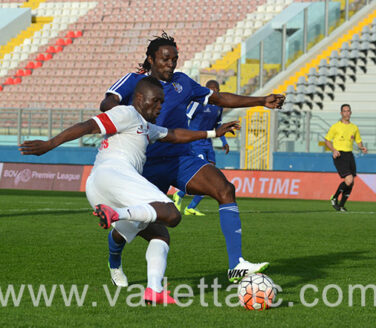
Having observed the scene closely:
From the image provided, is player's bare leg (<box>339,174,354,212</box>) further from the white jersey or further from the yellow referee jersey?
the white jersey

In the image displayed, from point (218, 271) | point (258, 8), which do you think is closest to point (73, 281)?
point (218, 271)

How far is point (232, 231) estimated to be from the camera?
6.73 meters

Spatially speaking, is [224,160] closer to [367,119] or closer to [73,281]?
[367,119]

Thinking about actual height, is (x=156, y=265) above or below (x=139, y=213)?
below

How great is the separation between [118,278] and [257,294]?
4.61ft

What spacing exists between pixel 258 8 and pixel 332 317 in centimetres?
3237

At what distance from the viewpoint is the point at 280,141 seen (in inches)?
953

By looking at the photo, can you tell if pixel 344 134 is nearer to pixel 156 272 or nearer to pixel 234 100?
pixel 234 100

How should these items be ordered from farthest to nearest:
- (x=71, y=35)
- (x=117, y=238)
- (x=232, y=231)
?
(x=71, y=35), (x=232, y=231), (x=117, y=238)

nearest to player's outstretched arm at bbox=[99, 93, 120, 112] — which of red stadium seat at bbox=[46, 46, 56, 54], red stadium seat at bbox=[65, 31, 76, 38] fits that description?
red stadium seat at bbox=[46, 46, 56, 54]

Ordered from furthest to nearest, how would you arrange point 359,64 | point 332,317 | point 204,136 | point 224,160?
point 359,64 → point 224,160 → point 204,136 → point 332,317

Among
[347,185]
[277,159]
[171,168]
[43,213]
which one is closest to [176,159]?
[171,168]

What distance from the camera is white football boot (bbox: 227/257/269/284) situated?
20.7 ft

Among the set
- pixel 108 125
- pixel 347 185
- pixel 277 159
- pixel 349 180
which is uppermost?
pixel 108 125
